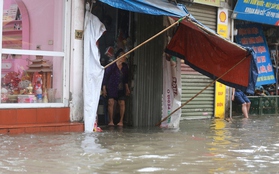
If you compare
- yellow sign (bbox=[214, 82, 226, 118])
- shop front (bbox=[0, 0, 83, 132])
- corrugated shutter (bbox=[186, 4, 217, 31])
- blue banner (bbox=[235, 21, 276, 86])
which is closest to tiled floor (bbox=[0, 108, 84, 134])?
shop front (bbox=[0, 0, 83, 132])

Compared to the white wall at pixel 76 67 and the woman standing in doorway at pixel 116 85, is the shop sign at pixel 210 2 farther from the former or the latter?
the white wall at pixel 76 67

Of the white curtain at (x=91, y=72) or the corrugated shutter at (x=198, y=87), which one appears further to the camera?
the corrugated shutter at (x=198, y=87)

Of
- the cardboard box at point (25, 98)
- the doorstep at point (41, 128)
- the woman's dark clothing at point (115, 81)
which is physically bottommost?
the doorstep at point (41, 128)

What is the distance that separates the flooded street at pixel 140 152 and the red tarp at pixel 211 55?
4.79 ft

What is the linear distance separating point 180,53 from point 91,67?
2.46m

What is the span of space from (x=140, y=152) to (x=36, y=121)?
2.49 meters

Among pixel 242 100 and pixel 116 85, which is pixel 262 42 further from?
pixel 116 85

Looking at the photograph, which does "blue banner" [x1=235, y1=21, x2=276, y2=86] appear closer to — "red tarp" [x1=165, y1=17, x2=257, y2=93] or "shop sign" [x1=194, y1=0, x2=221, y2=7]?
"shop sign" [x1=194, y1=0, x2=221, y2=7]

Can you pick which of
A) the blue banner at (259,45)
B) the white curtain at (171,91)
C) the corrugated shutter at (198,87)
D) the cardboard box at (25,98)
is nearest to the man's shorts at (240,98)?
the corrugated shutter at (198,87)

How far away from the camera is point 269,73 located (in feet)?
50.4

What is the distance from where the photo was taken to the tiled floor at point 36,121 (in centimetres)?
769

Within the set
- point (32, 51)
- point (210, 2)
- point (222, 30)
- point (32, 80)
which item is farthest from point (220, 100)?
point (32, 51)

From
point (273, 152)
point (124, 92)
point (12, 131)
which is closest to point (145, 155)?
point (273, 152)

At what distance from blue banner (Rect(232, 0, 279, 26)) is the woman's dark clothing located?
503 cm
